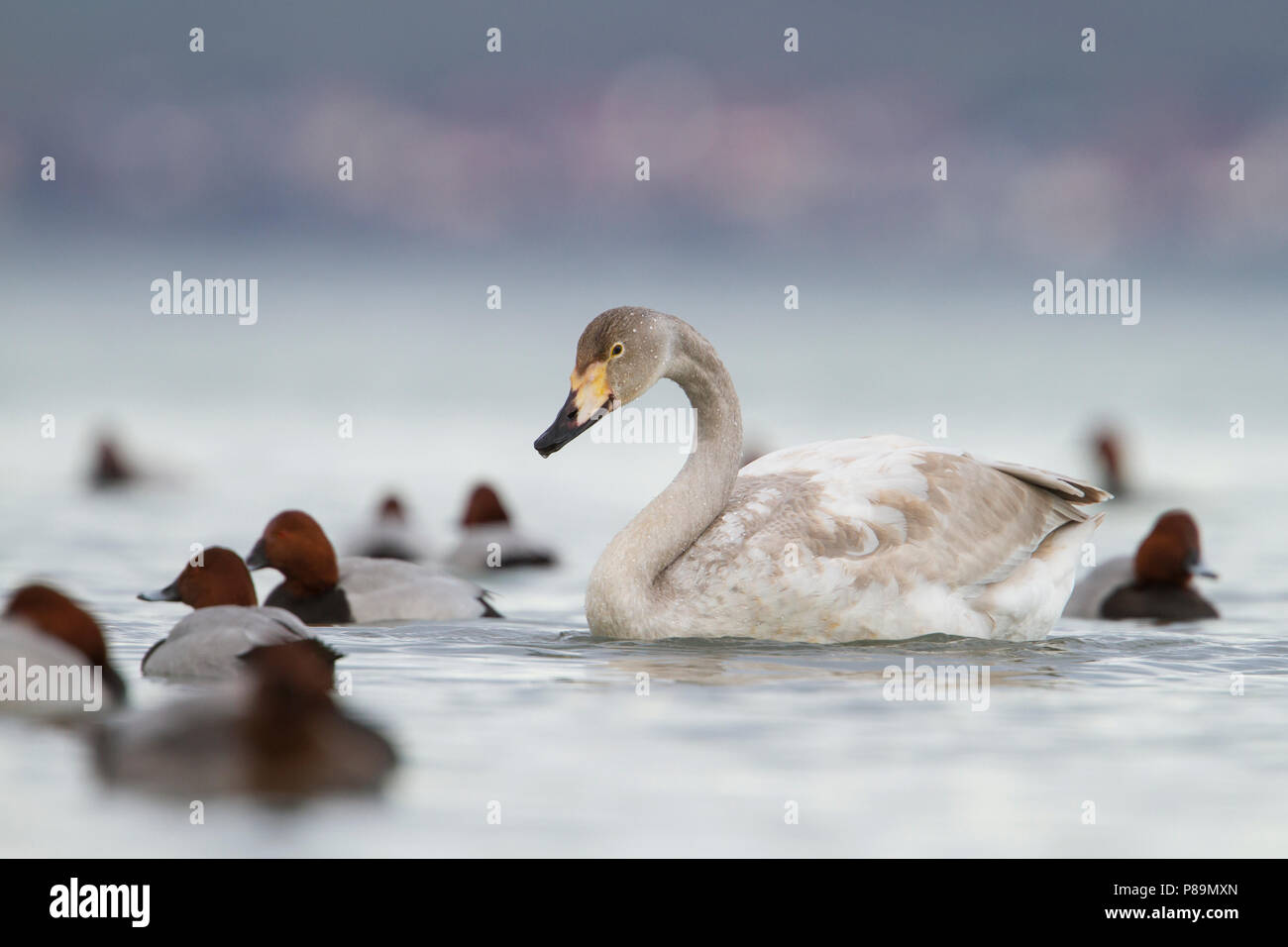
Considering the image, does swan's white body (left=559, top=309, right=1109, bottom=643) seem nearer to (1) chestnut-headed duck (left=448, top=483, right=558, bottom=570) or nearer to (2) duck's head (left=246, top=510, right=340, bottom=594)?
(2) duck's head (left=246, top=510, right=340, bottom=594)

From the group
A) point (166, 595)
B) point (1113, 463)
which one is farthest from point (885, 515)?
point (1113, 463)

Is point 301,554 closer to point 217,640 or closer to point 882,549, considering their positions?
point 217,640

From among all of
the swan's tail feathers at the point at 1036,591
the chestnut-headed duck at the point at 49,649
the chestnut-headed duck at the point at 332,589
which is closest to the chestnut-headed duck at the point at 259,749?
the chestnut-headed duck at the point at 49,649

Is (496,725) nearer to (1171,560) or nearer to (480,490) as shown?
(1171,560)

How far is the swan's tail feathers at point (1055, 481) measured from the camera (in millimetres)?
9188

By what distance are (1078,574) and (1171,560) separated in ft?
3.91

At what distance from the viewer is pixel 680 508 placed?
8.68m

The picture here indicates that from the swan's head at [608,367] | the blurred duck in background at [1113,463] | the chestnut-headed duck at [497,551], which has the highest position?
the swan's head at [608,367]

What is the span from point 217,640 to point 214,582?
1.34 m

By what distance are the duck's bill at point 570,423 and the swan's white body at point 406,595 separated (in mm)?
1227

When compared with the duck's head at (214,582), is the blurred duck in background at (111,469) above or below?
above

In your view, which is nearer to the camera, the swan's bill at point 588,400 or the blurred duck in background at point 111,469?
the swan's bill at point 588,400

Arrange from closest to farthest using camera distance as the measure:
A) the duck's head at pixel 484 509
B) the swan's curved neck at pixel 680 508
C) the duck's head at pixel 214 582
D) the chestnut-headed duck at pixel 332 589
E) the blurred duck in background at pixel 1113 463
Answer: the swan's curved neck at pixel 680 508 < the duck's head at pixel 214 582 < the chestnut-headed duck at pixel 332 589 < the duck's head at pixel 484 509 < the blurred duck in background at pixel 1113 463

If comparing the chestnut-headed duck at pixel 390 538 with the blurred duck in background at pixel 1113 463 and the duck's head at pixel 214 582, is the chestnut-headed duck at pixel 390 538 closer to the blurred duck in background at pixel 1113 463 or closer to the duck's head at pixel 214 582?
the duck's head at pixel 214 582
